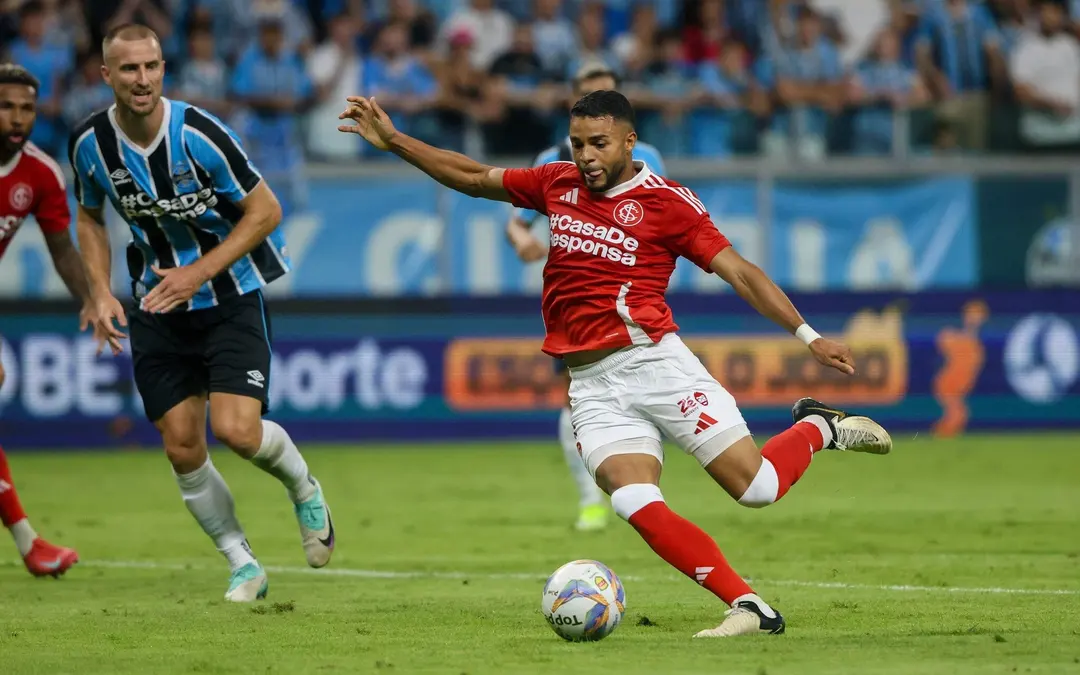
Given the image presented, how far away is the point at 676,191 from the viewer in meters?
7.13

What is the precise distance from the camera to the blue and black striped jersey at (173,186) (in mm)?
7961

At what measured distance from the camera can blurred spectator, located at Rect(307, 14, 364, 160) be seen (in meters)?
17.6

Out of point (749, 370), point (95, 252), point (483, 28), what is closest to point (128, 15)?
point (483, 28)

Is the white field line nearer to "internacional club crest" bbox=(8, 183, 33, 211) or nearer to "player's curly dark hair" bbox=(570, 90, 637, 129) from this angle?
"internacional club crest" bbox=(8, 183, 33, 211)

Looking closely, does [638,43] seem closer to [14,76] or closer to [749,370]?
[749,370]

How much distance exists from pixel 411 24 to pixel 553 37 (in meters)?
1.60

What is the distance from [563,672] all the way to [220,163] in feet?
10.8

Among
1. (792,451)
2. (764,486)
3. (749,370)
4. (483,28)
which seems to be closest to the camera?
(764,486)

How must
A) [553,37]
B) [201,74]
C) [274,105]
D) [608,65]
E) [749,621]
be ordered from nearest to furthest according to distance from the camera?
[749,621], [608,65], [274,105], [201,74], [553,37]

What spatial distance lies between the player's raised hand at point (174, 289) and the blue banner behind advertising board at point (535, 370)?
9.10 m

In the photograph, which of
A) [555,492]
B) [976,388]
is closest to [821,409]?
[555,492]

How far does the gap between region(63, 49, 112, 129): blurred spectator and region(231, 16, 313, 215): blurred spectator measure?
4.45ft

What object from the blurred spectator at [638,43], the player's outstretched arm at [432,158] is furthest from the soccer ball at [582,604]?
the blurred spectator at [638,43]

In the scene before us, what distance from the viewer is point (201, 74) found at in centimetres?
1795
